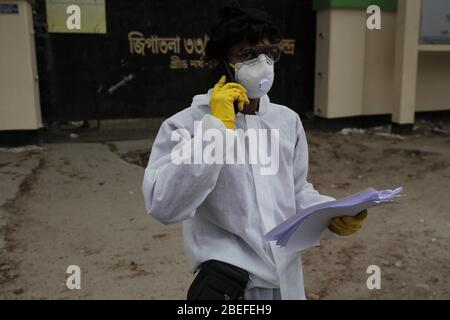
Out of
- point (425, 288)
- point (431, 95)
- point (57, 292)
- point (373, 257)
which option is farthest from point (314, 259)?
point (431, 95)

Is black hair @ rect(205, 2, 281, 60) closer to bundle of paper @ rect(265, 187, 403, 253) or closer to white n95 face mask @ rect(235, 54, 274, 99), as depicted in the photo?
white n95 face mask @ rect(235, 54, 274, 99)

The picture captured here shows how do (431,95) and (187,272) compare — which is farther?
(431,95)

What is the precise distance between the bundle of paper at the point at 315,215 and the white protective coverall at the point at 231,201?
74 mm

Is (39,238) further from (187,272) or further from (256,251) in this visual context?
(256,251)

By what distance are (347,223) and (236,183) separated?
404 millimetres

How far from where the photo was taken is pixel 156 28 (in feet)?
26.4

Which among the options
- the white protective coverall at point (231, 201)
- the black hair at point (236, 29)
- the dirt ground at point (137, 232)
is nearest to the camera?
the white protective coverall at point (231, 201)

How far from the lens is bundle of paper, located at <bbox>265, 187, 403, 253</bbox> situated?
1609mm

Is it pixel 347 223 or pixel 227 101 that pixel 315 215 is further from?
pixel 227 101

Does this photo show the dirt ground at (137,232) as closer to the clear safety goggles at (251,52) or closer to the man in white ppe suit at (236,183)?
the man in white ppe suit at (236,183)

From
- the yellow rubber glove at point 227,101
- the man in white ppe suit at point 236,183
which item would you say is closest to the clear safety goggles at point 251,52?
the man in white ppe suit at point 236,183

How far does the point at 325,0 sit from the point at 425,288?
19.2 ft

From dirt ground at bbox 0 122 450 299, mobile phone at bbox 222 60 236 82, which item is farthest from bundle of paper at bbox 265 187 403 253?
dirt ground at bbox 0 122 450 299

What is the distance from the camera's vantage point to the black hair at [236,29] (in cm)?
173
